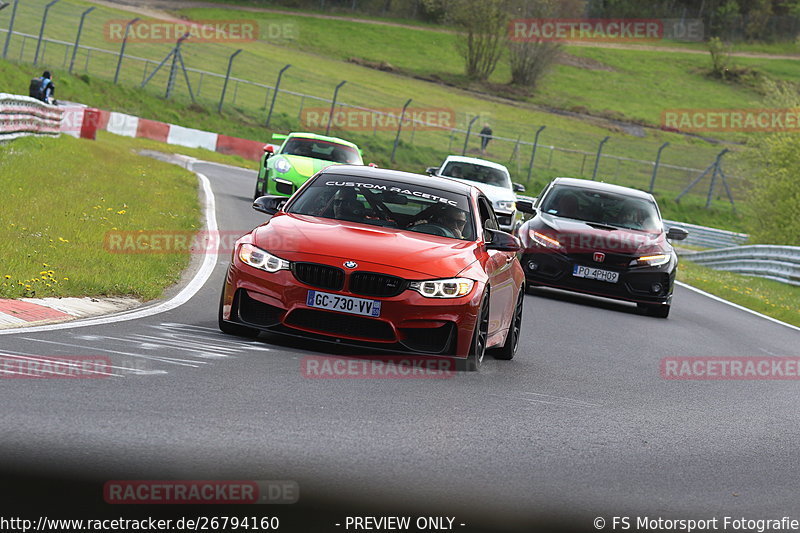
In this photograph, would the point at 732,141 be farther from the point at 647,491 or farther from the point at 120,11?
the point at 647,491

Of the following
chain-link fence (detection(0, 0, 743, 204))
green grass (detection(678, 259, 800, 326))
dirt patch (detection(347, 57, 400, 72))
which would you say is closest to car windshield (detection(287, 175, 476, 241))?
green grass (detection(678, 259, 800, 326))

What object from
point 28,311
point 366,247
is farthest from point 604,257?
point 28,311

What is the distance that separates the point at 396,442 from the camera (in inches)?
267

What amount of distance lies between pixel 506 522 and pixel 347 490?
0.71 m

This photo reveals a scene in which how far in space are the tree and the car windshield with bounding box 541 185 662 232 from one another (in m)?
60.4

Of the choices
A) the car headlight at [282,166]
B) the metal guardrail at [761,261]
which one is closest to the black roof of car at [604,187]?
the car headlight at [282,166]

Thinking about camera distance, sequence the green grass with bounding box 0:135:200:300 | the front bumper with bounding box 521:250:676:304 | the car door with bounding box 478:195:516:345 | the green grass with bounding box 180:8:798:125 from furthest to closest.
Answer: the green grass with bounding box 180:8:798:125
the front bumper with bounding box 521:250:676:304
the green grass with bounding box 0:135:200:300
the car door with bounding box 478:195:516:345

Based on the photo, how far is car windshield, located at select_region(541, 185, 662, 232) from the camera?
17.7m

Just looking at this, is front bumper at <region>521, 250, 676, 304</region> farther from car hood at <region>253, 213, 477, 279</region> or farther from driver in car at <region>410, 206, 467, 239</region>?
car hood at <region>253, 213, 477, 279</region>

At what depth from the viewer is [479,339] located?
31.6ft

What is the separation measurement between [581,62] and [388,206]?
89175 millimetres

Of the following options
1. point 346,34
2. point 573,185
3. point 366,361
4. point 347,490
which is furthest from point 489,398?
point 346,34

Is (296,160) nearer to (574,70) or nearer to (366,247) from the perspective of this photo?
(366,247)

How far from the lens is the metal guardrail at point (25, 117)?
25.3 m
